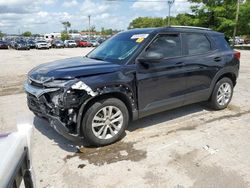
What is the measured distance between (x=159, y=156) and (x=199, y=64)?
2.18m

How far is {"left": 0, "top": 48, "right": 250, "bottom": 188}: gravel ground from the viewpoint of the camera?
3.12 meters

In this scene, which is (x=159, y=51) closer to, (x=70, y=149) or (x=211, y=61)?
(x=211, y=61)

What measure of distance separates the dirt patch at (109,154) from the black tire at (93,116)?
12 cm

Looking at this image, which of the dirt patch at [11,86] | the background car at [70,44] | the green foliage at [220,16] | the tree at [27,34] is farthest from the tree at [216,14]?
the tree at [27,34]

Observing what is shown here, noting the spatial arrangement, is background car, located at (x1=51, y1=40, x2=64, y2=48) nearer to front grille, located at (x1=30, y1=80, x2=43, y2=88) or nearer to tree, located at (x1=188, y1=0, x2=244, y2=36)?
tree, located at (x1=188, y1=0, x2=244, y2=36)

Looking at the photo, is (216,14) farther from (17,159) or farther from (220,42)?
(17,159)

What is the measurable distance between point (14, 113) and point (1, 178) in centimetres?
476

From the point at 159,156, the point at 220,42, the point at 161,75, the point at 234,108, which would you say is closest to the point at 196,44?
the point at 220,42

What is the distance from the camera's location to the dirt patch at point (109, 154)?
3576mm

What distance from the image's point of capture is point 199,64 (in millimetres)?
4957

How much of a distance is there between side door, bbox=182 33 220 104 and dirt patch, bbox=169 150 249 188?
65.2 inches

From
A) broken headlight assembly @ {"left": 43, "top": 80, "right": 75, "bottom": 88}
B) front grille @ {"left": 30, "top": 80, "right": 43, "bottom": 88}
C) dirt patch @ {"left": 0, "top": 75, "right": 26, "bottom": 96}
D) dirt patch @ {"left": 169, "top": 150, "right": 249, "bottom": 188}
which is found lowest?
dirt patch @ {"left": 169, "top": 150, "right": 249, "bottom": 188}

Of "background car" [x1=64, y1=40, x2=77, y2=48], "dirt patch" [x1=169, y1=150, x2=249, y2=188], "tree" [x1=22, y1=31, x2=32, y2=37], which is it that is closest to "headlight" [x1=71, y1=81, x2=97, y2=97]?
"dirt patch" [x1=169, y1=150, x2=249, y2=188]

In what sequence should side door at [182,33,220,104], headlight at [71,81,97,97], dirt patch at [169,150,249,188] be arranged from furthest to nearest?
side door at [182,33,220,104] → headlight at [71,81,97,97] → dirt patch at [169,150,249,188]
